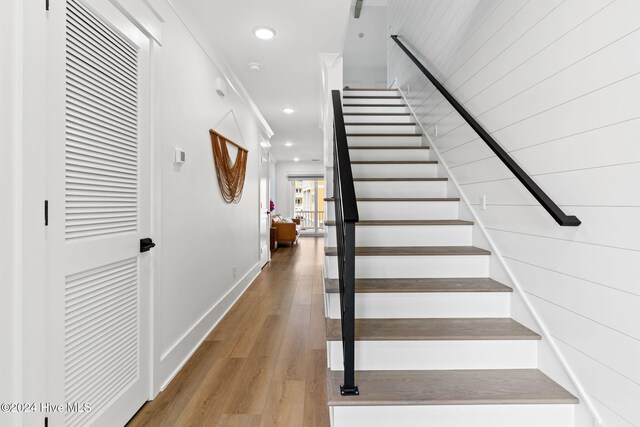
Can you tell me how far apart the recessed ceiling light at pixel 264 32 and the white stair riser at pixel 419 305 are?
2.10 metres

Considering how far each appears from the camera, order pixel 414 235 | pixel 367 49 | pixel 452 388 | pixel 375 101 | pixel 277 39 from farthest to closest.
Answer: pixel 367 49, pixel 375 101, pixel 277 39, pixel 414 235, pixel 452 388

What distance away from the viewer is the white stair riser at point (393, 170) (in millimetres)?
2801

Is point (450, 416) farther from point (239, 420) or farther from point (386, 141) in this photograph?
point (386, 141)

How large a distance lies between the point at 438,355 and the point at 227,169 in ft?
8.13

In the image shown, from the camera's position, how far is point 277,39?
2646 millimetres

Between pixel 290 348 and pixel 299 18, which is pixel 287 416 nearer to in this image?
pixel 290 348

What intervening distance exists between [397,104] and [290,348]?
124 inches

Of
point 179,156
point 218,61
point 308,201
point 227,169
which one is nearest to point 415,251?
point 179,156

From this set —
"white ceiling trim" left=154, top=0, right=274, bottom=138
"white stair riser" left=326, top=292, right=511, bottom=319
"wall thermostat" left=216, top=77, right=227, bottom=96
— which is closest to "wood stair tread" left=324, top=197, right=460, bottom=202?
"white stair riser" left=326, top=292, right=511, bottom=319

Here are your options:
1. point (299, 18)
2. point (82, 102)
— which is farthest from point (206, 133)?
point (82, 102)

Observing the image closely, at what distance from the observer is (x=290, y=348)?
7.93 ft

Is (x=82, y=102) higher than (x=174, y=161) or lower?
higher

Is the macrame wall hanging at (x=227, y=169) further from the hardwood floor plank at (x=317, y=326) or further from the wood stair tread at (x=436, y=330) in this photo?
the wood stair tread at (x=436, y=330)

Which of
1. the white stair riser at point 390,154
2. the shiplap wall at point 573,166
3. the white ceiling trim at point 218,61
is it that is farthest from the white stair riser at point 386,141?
the white ceiling trim at point 218,61
